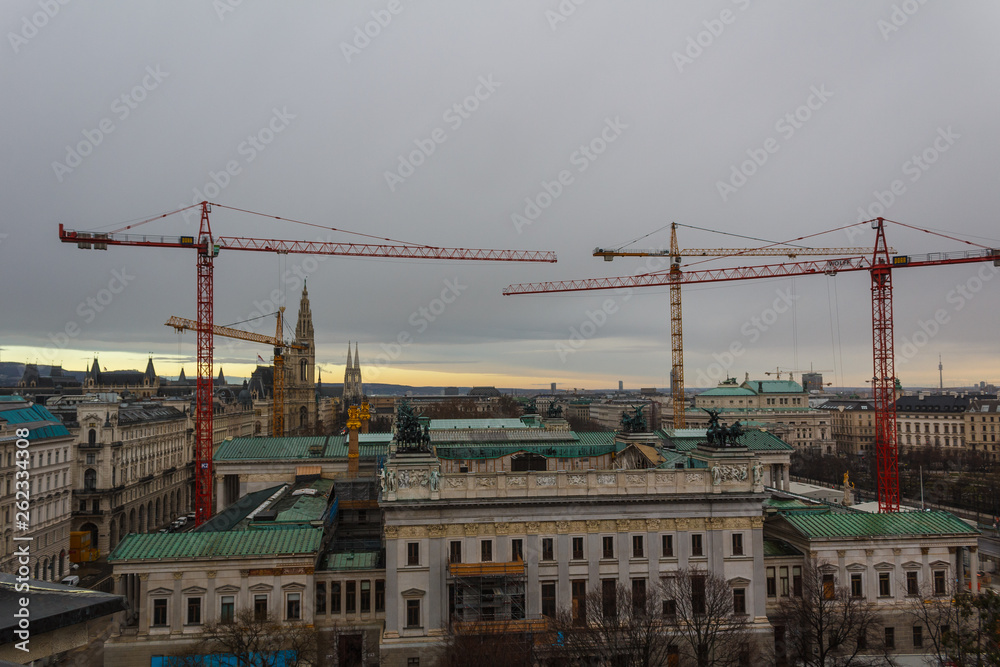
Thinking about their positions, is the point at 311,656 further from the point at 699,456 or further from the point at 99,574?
the point at 99,574

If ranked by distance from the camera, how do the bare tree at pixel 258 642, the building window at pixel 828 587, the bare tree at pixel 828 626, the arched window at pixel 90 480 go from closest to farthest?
1. the bare tree at pixel 258 642
2. the bare tree at pixel 828 626
3. the building window at pixel 828 587
4. the arched window at pixel 90 480

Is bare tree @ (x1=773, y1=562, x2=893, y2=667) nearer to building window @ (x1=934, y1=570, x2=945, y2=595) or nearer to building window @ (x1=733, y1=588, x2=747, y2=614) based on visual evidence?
building window @ (x1=733, y1=588, x2=747, y2=614)

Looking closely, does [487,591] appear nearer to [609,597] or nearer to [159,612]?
[609,597]

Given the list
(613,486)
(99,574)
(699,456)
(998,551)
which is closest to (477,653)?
(613,486)

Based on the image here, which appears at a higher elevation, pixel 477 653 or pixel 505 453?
pixel 505 453

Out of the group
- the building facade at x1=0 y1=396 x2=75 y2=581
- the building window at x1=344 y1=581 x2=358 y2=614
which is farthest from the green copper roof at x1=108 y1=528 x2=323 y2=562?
the building facade at x1=0 y1=396 x2=75 y2=581

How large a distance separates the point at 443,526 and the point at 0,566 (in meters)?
55.9

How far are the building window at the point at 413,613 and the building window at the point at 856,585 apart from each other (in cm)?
3625

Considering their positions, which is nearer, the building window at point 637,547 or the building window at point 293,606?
the building window at point 293,606

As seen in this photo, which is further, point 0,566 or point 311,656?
point 0,566

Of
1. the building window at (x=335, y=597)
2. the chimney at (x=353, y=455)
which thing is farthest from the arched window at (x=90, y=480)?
the building window at (x=335, y=597)

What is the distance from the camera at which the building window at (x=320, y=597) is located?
54.5 meters

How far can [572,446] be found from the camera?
6550 cm

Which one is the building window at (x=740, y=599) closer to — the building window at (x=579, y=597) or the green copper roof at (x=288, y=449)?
the building window at (x=579, y=597)
